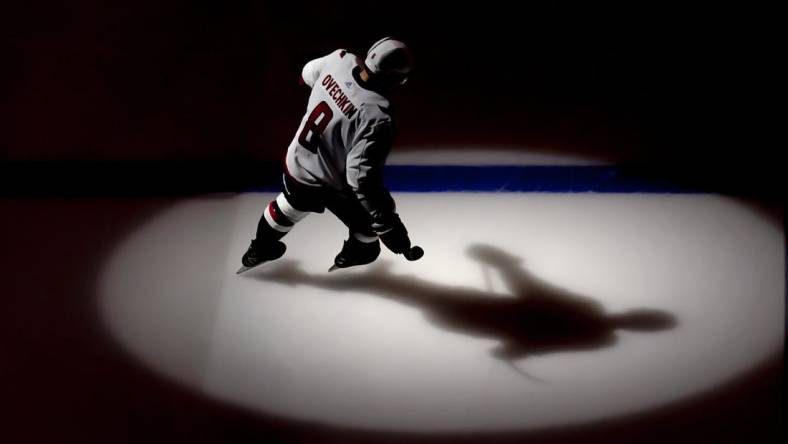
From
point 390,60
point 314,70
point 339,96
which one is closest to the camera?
point 390,60

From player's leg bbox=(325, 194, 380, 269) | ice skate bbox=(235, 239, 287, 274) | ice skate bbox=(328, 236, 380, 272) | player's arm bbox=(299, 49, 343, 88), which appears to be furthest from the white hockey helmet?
ice skate bbox=(235, 239, 287, 274)

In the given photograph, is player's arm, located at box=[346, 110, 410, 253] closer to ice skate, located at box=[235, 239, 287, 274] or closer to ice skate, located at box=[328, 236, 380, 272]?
ice skate, located at box=[328, 236, 380, 272]

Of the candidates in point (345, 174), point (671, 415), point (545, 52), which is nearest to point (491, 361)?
point (671, 415)

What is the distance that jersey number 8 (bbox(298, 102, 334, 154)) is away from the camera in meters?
2.88

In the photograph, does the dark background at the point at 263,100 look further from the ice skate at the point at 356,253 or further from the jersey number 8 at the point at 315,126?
the jersey number 8 at the point at 315,126

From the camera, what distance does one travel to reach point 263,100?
432 cm

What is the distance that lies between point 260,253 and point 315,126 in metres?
0.70

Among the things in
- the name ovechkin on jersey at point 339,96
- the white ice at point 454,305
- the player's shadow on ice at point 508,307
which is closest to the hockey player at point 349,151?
the name ovechkin on jersey at point 339,96

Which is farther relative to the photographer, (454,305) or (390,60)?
(454,305)

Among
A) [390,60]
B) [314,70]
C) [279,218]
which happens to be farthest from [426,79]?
[390,60]

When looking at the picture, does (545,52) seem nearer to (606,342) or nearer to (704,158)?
(704,158)

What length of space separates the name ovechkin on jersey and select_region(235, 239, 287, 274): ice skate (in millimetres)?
778

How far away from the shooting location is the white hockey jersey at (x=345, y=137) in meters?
2.79

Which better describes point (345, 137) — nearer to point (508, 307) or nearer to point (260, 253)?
point (260, 253)
